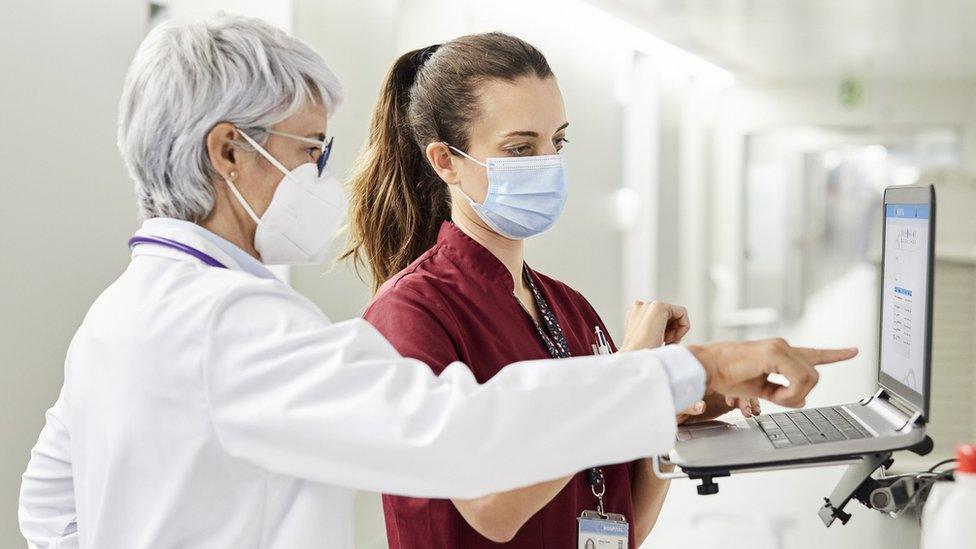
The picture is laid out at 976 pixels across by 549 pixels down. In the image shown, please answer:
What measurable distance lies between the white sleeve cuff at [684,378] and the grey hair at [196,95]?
Result: 20.4 inches

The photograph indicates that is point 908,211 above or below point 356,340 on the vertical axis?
above

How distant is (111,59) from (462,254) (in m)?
1.13

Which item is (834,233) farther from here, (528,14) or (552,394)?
(552,394)

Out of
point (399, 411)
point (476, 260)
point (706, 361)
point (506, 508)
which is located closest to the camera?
point (399, 411)

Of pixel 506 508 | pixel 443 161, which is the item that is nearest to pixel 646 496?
pixel 506 508

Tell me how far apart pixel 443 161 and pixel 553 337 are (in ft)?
1.16

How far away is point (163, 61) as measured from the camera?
3.44 ft

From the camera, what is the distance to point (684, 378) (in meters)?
0.97

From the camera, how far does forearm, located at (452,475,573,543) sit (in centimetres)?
124

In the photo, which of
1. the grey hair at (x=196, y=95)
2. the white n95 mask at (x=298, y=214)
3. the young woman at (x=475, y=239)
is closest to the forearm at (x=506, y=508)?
the young woman at (x=475, y=239)

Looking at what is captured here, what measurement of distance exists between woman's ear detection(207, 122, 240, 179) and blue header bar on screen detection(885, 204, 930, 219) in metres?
0.84

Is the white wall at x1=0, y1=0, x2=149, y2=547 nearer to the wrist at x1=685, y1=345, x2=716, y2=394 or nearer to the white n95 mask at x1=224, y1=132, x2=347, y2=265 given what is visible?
the white n95 mask at x1=224, y1=132, x2=347, y2=265

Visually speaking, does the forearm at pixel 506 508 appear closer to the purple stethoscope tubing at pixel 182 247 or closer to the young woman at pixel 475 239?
the young woman at pixel 475 239

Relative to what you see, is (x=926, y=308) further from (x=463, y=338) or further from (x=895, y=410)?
(x=463, y=338)
